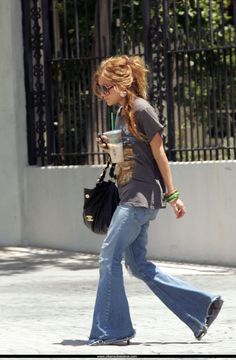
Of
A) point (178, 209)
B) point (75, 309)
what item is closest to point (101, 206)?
point (178, 209)

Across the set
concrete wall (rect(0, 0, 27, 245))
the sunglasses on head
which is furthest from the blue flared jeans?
concrete wall (rect(0, 0, 27, 245))

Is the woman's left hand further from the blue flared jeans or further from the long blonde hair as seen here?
the long blonde hair

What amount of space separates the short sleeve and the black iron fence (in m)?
4.47

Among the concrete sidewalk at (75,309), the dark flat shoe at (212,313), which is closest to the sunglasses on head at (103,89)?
the dark flat shoe at (212,313)

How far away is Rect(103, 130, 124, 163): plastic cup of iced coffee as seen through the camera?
7.18m

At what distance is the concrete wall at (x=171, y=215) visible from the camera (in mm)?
11516

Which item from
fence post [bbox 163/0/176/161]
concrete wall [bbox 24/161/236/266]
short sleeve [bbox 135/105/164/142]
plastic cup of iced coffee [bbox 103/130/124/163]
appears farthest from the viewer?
fence post [bbox 163/0/176/161]

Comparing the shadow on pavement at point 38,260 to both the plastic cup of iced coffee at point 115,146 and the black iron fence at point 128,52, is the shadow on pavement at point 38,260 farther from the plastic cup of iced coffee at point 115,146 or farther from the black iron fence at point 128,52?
the plastic cup of iced coffee at point 115,146

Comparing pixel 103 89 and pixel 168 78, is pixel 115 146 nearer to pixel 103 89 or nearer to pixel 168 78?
pixel 103 89

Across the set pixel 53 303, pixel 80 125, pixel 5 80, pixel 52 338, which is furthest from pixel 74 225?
pixel 52 338

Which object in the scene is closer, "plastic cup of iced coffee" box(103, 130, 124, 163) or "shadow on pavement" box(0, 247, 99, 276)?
"plastic cup of iced coffee" box(103, 130, 124, 163)

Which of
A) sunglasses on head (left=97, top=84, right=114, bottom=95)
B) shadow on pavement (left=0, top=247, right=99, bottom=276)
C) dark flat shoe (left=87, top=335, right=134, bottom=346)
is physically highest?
sunglasses on head (left=97, top=84, right=114, bottom=95)

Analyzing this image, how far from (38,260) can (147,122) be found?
18.1ft

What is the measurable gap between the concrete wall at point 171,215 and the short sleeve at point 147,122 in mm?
4432
